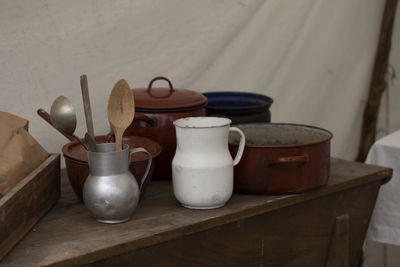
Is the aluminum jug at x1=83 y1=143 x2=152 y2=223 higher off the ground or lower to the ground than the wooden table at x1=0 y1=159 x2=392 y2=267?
higher

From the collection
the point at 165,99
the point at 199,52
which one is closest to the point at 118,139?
the point at 165,99

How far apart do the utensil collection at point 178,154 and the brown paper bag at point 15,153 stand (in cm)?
Answer: 8

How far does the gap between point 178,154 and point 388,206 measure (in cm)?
87

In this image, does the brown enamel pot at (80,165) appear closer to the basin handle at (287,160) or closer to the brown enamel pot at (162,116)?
the brown enamel pot at (162,116)

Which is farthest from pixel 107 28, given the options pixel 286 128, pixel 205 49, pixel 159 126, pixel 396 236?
pixel 396 236

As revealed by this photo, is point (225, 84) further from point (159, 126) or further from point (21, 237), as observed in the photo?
point (21, 237)

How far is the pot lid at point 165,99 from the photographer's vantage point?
1.39 metres

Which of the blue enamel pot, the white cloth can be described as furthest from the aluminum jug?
the white cloth

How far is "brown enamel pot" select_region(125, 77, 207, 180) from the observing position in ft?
4.55

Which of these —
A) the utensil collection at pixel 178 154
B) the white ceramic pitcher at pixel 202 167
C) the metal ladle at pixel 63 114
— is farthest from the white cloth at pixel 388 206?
the metal ladle at pixel 63 114

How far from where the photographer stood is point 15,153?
1142 mm

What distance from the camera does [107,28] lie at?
1786 mm

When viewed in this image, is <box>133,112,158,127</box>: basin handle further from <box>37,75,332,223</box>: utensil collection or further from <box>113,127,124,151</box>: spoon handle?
<box>113,127,124,151</box>: spoon handle

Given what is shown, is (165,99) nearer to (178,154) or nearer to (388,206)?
(178,154)
